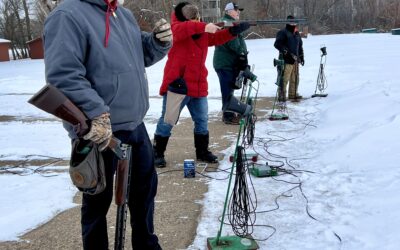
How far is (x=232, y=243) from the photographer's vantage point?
3369mm

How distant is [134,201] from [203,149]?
2776 millimetres

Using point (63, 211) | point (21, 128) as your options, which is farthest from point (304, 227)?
point (21, 128)

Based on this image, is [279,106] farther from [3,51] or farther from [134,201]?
[3,51]

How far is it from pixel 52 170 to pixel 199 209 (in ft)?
7.82

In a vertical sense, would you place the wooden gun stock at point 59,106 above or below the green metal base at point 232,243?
above

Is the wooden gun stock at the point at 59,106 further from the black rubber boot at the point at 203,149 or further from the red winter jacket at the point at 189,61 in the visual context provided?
the black rubber boot at the point at 203,149

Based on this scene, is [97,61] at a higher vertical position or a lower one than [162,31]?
lower

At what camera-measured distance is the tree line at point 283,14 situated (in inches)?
2034

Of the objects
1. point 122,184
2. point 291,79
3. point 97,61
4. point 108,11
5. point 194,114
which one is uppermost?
point 108,11

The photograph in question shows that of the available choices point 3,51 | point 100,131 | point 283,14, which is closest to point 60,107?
point 100,131

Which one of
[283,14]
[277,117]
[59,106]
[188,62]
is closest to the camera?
[59,106]

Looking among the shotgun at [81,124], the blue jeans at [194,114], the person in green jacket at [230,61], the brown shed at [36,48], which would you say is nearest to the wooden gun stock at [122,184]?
the shotgun at [81,124]

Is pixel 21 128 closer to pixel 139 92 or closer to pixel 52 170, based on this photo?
pixel 52 170

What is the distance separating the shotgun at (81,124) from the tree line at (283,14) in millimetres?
42974
